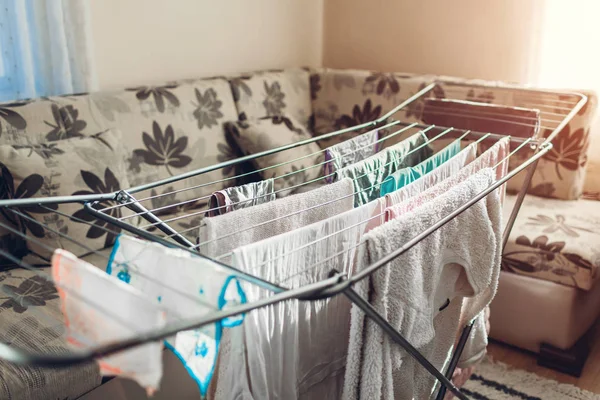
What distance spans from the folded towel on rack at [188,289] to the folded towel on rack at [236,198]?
183mm

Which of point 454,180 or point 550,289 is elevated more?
point 454,180

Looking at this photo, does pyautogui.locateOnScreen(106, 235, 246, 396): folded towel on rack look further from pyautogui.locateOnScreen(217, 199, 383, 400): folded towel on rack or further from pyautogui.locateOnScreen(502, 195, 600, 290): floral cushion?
pyautogui.locateOnScreen(502, 195, 600, 290): floral cushion

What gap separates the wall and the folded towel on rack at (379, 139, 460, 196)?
145cm

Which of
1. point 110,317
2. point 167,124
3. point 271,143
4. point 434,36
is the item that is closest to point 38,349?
point 110,317

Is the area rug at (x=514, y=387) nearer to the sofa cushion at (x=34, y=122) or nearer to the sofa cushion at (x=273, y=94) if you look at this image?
the sofa cushion at (x=273, y=94)

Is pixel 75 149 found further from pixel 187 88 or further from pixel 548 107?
pixel 548 107

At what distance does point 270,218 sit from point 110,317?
432 mm

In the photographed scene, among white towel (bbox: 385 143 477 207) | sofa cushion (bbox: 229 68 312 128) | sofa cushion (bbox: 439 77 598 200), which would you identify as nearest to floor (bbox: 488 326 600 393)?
sofa cushion (bbox: 439 77 598 200)

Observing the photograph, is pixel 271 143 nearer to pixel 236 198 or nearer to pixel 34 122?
pixel 34 122

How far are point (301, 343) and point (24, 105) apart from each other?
4.29ft

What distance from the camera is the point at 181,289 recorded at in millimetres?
855

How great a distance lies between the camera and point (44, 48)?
2029mm

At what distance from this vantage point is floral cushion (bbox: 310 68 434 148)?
2.60 m

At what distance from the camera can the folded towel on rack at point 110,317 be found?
71cm
